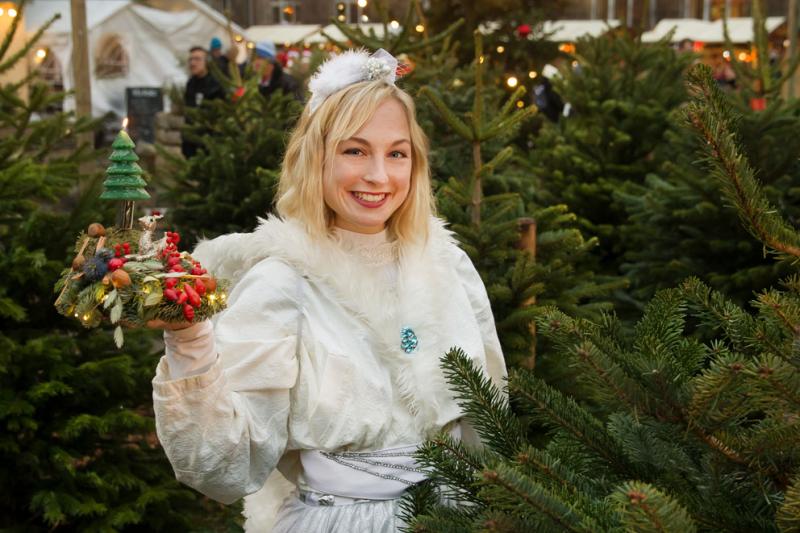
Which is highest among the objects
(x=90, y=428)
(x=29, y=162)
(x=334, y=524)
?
(x=29, y=162)

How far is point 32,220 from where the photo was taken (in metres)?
4.16

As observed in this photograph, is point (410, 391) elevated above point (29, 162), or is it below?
below

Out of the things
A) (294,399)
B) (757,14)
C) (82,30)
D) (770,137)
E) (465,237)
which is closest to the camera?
(294,399)

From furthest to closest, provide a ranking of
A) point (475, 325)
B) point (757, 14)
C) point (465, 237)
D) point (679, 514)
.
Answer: point (757, 14), point (465, 237), point (475, 325), point (679, 514)

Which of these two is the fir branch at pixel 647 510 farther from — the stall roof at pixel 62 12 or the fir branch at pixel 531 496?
the stall roof at pixel 62 12

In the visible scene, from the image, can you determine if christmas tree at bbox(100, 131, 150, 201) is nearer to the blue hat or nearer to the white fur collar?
the white fur collar

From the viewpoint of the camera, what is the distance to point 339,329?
106 inches

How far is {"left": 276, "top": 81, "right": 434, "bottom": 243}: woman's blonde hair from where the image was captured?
2736mm

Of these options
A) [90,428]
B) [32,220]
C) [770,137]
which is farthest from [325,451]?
[770,137]

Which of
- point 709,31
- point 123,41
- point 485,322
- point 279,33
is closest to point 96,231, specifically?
point 485,322

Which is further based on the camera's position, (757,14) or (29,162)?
(757,14)

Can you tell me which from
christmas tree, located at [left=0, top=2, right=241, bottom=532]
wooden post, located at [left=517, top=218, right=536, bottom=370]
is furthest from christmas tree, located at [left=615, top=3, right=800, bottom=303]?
christmas tree, located at [left=0, top=2, right=241, bottom=532]

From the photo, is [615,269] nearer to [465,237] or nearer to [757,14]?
[757,14]

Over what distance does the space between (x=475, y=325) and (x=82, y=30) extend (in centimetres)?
435
